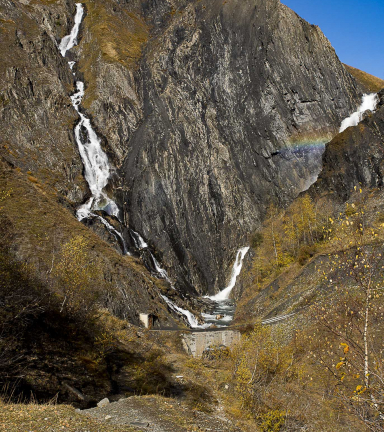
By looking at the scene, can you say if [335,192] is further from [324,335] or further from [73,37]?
[73,37]

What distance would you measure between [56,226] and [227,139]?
4976cm

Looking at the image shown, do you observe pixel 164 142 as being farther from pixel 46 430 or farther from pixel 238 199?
pixel 46 430

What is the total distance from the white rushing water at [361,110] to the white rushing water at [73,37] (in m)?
79.1

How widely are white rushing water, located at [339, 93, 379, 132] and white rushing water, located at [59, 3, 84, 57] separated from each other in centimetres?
7906

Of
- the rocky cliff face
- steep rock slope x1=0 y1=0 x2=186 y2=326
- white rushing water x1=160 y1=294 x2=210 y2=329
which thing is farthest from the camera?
the rocky cliff face

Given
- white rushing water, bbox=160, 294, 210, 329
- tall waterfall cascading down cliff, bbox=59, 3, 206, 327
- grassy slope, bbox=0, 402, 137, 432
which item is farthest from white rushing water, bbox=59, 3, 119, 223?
grassy slope, bbox=0, 402, 137, 432

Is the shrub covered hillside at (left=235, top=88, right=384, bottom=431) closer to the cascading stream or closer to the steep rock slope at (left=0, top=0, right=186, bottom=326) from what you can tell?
the cascading stream

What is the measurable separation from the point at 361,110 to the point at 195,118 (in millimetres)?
42762

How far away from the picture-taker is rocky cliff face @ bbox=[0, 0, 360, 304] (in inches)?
2510

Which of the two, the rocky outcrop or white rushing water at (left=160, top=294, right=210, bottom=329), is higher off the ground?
the rocky outcrop

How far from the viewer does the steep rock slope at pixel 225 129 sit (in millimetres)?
65000

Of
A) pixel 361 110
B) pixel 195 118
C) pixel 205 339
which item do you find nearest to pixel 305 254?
pixel 205 339

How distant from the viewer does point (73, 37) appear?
108 m

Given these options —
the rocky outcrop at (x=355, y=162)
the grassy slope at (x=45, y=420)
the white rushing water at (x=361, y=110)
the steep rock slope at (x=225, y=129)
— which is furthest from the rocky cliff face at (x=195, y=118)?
the grassy slope at (x=45, y=420)
